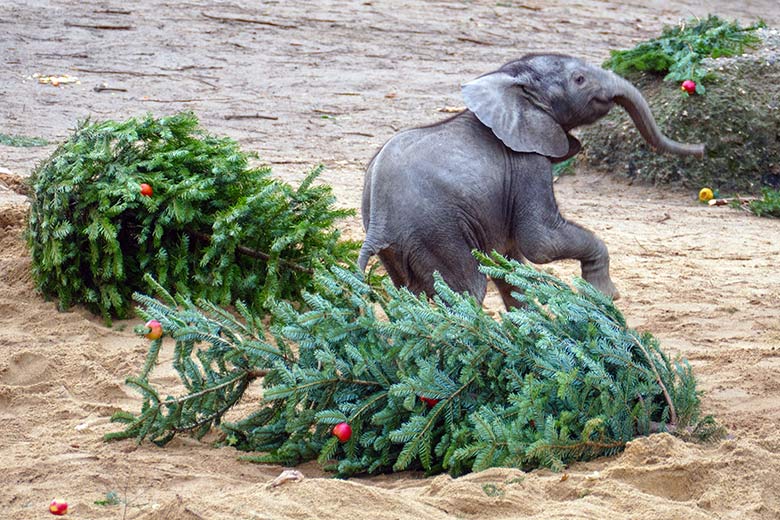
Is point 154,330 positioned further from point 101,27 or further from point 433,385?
point 101,27

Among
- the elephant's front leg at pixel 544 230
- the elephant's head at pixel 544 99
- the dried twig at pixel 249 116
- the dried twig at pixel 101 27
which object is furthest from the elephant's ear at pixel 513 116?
the dried twig at pixel 101 27

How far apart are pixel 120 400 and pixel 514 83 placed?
2.70 meters

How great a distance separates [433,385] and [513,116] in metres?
2.24

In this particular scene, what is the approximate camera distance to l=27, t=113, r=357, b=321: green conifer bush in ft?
22.3

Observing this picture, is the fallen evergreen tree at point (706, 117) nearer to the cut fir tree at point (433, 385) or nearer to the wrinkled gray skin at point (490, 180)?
the wrinkled gray skin at point (490, 180)

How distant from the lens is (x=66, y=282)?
6.83 metres

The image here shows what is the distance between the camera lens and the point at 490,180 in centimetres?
612

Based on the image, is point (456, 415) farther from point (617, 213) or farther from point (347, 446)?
point (617, 213)

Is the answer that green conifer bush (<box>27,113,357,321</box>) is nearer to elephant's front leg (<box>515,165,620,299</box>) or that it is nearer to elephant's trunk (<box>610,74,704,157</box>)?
elephant's front leg (<box>515,165,620,299</box>)

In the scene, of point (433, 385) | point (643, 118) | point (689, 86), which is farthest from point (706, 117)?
point (433, 385)

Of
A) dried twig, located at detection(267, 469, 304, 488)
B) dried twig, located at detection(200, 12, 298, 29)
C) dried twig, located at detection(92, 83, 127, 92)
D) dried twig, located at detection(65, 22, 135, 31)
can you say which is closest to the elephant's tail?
dried twig, located at detection(267, 469, 304, 488)

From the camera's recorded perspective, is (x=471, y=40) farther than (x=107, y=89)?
Yes

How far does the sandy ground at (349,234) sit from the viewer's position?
393cm

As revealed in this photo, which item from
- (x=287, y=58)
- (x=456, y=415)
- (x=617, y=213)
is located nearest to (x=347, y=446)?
(x=456, y=415)
